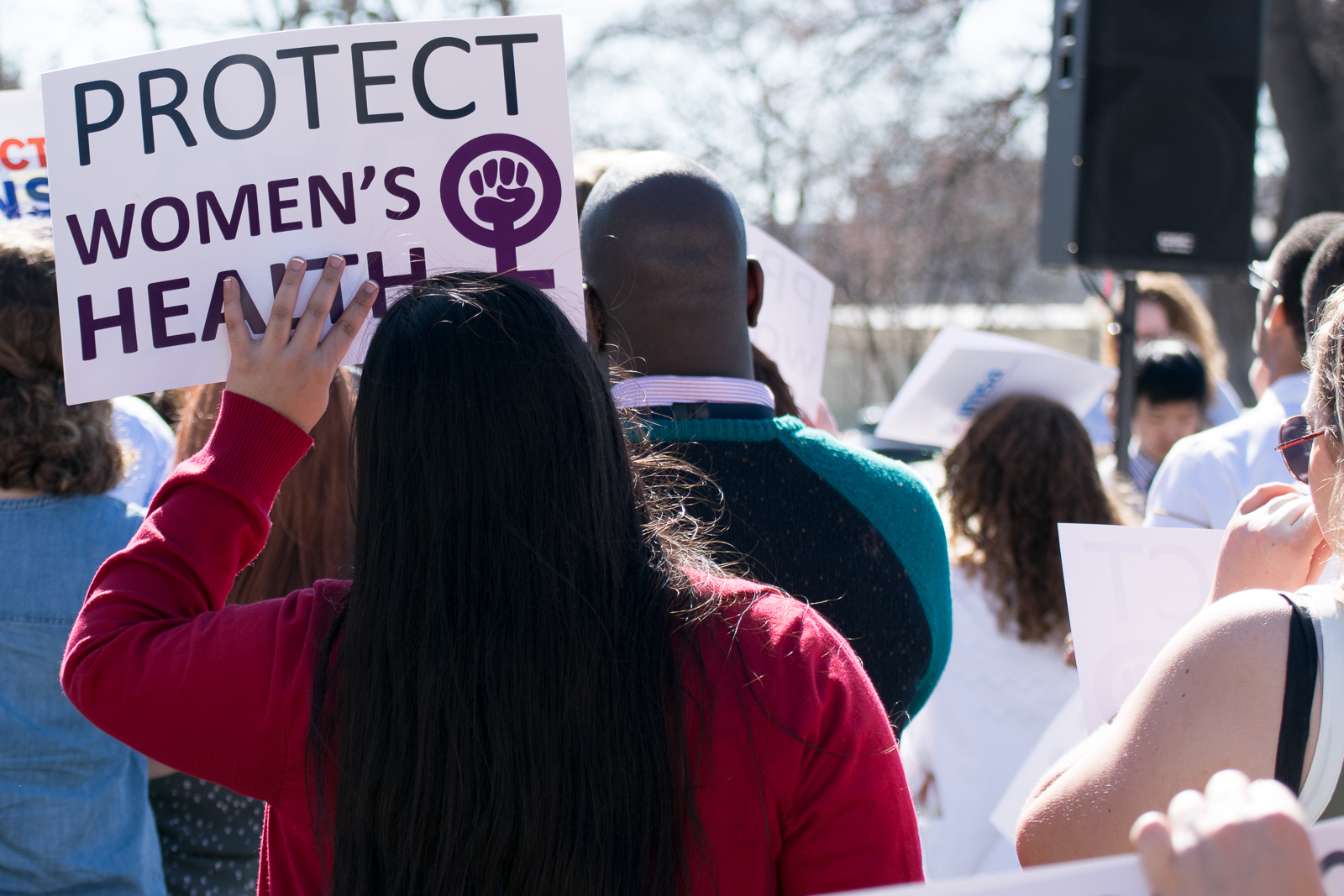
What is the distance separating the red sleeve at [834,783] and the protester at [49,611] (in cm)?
129

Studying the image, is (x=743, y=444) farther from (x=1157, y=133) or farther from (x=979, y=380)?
(x=1157, y=133)

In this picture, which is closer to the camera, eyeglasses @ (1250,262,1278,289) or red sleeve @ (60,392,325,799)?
red sleeve @ (60,392,325,799)

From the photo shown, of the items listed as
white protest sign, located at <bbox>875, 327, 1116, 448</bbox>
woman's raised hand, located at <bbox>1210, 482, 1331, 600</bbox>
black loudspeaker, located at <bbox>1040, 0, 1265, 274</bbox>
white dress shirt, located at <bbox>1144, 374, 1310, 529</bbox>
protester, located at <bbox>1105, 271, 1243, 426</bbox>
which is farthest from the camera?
protester, located at <bbox>1105, 271, 1243, 426</bbox>

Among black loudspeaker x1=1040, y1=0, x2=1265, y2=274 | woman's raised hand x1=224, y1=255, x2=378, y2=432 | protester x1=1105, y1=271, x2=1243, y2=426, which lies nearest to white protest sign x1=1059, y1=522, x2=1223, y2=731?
woman's raised hand x1=224, y1=255, x2=378, y2=432

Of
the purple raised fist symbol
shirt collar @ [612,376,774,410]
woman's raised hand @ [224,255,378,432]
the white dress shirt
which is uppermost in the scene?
the purple raised fist symbol

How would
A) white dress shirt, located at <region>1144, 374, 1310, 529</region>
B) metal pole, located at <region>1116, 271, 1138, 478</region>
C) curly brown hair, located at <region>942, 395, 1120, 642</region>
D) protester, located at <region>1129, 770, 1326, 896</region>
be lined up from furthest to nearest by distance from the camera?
metal pole, located at <region>1116, 271, 1138, 478</region> → curly brown hair, located at <region>942, 395, 1120, 642</region> → white dress shirt, located at <region>1144, 374, 1310, 529</region> → protester, located at <region>1129, 770, 1326, 896</region>

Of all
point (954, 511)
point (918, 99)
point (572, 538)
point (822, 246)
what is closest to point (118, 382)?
point (572, 538)

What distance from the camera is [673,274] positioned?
5.65ft

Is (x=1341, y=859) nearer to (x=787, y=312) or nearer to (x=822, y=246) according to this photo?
(x=787, y=312)

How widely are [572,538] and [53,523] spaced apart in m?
1.21

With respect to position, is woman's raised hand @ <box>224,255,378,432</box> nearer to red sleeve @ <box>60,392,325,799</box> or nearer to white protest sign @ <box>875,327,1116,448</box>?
red sleeve @ <box>60,392,325,799</box>

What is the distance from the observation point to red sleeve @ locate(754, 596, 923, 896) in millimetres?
1064

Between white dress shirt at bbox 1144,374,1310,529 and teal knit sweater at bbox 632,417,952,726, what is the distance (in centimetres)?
118

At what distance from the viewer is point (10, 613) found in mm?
1839
